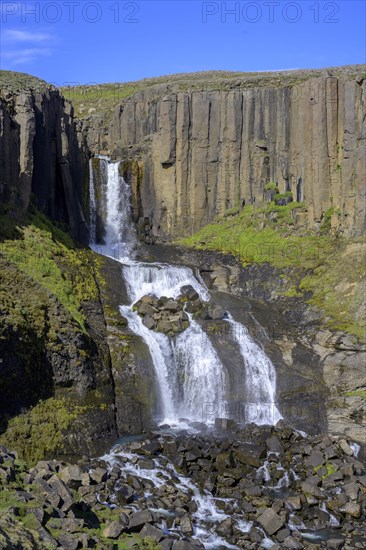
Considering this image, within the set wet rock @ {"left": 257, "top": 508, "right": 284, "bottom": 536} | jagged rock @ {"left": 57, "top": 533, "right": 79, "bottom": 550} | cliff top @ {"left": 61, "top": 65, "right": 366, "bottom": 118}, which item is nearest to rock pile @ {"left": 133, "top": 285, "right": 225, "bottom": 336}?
wet rock @ {"left": 257, "top": 508, "right": 284, "bottom": 536}

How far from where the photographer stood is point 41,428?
25.9m

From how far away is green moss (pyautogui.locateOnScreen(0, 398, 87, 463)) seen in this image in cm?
2484

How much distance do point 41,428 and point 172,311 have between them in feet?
36.2

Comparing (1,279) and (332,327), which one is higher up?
(1,279)

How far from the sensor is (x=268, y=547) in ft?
67.1

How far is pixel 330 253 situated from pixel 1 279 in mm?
20943

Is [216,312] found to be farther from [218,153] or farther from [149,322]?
[218,153]

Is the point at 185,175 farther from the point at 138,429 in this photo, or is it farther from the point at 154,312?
the point at 138,429

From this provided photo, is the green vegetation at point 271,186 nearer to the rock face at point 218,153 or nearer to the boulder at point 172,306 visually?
the rock face at point 218,153

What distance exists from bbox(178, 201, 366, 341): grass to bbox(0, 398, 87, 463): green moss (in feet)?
49.8

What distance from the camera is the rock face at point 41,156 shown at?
35.7 meters

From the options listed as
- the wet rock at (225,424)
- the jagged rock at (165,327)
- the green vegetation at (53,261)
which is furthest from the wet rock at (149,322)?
the wet rock at (225,424)

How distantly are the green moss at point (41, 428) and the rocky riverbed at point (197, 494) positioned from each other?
5.51 ft

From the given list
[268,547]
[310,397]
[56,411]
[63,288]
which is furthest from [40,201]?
[268,547]
